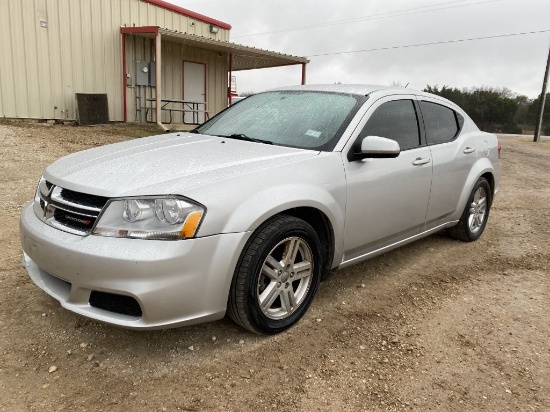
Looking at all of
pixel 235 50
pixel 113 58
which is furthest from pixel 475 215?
pixel 235 50

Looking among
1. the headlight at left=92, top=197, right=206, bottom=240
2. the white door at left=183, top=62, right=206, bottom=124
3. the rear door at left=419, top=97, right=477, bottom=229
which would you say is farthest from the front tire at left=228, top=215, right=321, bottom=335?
the white door at left=183, top=62, right=206, bottom=124

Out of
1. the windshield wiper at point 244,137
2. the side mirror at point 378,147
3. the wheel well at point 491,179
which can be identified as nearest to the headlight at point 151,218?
the windshield wiper at point 244,137

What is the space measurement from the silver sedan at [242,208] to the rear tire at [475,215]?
29.8 inches

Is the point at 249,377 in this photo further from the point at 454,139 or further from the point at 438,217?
the point at 454,139

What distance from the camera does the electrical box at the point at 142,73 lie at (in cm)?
1461

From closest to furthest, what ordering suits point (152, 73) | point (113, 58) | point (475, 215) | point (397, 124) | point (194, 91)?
point (397, 124), point (475, 215), point (113, 58), point (152, 73), point (194, 91)

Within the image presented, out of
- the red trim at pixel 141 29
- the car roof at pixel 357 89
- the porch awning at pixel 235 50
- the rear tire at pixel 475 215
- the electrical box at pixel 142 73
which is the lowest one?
the rear tire at pixel 475 215

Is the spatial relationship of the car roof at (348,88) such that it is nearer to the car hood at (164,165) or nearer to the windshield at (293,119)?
the windshield at (293,119)

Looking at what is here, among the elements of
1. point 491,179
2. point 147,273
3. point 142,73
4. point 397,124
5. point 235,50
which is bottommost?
point 147,273

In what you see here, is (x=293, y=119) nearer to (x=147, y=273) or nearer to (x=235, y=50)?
(x=147, y=273)

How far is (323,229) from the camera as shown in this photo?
3133mm

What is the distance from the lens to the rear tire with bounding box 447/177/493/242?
4.78 metres

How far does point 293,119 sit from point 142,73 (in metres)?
12.5

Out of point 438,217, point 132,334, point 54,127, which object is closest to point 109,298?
point 132,334
